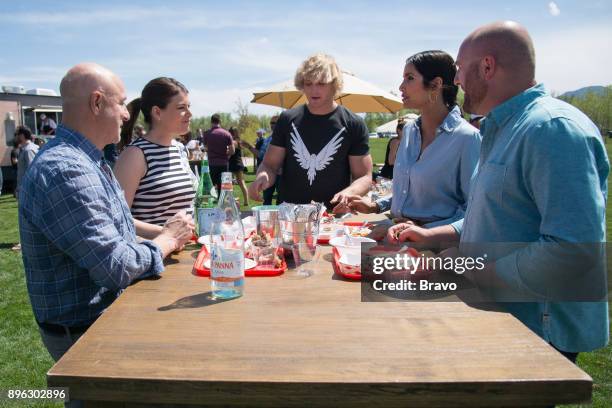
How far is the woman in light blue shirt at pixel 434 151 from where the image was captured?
2.40 metres

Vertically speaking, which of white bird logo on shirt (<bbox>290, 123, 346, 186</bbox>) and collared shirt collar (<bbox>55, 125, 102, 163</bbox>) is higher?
collared shirt collar (<bbox>55, 125, 102, 163</bbox>)

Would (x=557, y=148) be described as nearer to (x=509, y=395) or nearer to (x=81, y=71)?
(x=509, y=395)

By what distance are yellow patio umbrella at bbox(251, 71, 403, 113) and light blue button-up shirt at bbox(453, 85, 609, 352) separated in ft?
24.2

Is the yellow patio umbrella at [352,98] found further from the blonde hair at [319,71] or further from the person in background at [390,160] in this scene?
the blonde hair at [319,71]

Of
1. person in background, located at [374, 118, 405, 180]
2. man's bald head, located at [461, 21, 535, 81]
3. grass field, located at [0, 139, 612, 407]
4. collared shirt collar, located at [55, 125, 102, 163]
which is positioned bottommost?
grass field, located at [0, 139, 612, 407]

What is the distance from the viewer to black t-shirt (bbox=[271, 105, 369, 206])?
3160 millimetres

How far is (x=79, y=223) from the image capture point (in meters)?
1.49

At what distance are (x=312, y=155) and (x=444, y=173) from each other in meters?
1.04

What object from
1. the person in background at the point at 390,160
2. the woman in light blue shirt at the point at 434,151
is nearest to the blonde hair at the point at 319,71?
the woman in light blue shirt at the point at 434,151

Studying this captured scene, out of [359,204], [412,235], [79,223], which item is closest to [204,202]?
[359,204]

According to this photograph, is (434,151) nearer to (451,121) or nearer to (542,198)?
(451,121)

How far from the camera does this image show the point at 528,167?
145 centimetres

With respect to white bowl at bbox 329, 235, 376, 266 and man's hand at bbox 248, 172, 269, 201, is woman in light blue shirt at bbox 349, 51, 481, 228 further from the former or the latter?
man's hand at bbox 248, 172, 269, 201

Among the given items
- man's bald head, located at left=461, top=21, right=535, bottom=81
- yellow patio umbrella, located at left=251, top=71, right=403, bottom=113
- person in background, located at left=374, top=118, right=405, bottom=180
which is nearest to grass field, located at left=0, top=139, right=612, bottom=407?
man's bald head, located at left=461, top=21, right=535, bottom=81
